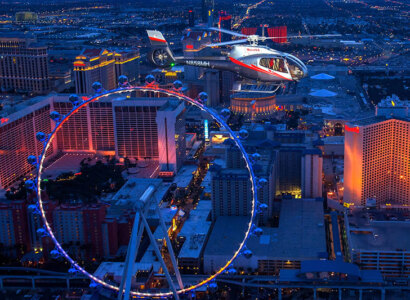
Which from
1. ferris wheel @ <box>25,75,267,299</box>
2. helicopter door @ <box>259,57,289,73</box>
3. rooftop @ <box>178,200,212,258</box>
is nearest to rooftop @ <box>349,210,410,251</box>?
rooftop @ <box>178,200,212,258</box>

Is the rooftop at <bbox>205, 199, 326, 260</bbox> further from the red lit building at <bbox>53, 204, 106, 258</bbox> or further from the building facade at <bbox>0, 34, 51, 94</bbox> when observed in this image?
the building facade at <bbox>0, 34, 51, 94</bbox>

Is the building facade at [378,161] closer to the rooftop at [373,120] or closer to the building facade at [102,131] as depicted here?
the rooftop at [373,120]

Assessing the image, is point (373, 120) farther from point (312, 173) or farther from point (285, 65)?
point (285, 65)

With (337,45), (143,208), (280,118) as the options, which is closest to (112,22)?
(337,45)

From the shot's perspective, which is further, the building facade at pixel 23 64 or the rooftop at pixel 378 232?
the building facade at pixel 23 64

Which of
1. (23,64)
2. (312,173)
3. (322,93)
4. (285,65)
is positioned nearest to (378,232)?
(312,173)

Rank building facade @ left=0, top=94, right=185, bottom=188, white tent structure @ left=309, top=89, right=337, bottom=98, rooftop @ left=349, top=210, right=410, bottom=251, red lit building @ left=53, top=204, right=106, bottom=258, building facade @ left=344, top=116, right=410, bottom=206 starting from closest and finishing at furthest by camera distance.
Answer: rooftop @ left=349, top=210, right=410, bottom=251 < red lit building @ left=53, top=204, right=106, bottom=258 < building facade @ left=344, top=116, right=410, bottom=206 < building facade @ left=0, top=94, right=185, bottom=188 < white tent structure @ left=309, top=89, right=337, bottom=98

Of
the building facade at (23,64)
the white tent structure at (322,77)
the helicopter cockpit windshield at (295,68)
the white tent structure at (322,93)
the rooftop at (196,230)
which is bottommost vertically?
the rooftop at (196,230)

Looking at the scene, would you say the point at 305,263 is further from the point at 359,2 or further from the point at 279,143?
the point at 359,2

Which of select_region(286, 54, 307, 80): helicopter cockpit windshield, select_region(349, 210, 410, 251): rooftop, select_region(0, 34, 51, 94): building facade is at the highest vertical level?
select_region(286, 54, 307, 80): helicopter cockpit windshield

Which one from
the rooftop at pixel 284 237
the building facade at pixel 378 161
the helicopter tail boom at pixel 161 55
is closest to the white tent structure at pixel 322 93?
the building facade at pixel 378 161

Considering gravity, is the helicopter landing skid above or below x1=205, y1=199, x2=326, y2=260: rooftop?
Result: above

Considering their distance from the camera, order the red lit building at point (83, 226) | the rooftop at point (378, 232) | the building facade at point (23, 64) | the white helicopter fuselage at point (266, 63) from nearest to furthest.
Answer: the white helicopter fuselage at point (266, 63)
the rooftop at point (378, 232)
the red lit building at point (83, 226)
the building facade at point (23, 64)
